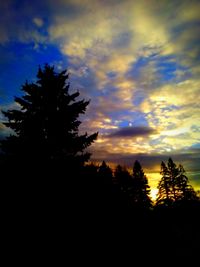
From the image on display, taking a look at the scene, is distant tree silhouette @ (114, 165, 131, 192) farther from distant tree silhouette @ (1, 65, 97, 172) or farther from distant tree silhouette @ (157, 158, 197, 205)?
distant tree silhouette @ (1, 65, 97, 172)

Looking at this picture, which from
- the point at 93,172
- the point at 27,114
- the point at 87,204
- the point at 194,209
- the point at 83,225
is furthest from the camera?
the point at 194,209

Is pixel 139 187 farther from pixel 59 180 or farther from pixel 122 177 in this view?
pixel 59 180

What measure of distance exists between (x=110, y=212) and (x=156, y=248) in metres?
3.59

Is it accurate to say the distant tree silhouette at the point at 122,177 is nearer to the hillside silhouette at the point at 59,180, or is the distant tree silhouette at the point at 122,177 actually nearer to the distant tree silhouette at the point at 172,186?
the distant tree silhouette at the point at 172,186

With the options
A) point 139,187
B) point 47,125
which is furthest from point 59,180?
point 139,187

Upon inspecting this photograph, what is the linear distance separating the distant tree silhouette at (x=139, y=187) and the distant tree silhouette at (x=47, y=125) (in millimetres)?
32459

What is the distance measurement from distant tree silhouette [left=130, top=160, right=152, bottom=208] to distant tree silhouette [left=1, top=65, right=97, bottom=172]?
32459mm

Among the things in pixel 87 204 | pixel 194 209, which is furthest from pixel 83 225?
pixel 194 209

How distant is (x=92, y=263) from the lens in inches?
335

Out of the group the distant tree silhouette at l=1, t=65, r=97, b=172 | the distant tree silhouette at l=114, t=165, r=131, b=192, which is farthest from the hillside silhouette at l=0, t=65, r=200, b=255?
the distant tree silhouette at l=114, t=165, r=131, b=192

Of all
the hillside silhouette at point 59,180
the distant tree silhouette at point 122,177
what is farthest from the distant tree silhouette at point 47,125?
the distant tree silhouette at point 122,177

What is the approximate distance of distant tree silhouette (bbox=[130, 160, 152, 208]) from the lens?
43188mm

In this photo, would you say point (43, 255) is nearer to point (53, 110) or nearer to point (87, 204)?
point (87, 204)

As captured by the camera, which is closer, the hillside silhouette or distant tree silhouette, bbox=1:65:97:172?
the hillside silhouette
